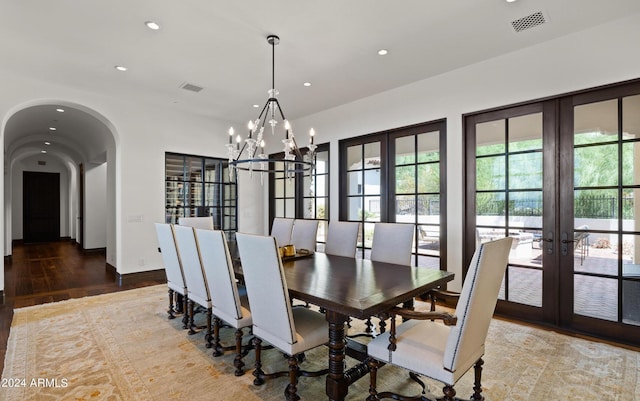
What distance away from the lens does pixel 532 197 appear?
Answer: 3486mm

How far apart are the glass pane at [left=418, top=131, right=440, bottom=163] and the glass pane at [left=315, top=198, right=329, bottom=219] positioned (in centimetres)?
191

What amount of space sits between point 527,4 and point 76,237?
1243 cm

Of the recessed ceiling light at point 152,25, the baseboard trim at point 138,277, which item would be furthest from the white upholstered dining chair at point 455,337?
the baseboard trim at point 138,277

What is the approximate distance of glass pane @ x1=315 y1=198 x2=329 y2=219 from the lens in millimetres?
5742

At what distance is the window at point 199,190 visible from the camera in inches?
228

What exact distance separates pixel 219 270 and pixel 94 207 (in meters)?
8.24

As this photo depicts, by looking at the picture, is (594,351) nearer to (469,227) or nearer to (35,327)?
(469,227)

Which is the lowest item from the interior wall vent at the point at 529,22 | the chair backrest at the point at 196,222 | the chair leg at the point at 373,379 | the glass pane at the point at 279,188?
the chair leg at the point at 373,379

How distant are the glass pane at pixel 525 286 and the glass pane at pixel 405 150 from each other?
1.88 m

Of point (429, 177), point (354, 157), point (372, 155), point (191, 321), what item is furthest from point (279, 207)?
point (191, 321)

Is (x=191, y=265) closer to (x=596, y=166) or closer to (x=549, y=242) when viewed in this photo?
(x=549, y=242)

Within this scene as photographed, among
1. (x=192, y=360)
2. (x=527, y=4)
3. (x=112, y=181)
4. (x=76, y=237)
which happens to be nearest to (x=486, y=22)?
(x=527, y=4)

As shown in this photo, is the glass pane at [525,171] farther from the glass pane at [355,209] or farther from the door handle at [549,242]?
the glass pane at [355,209]

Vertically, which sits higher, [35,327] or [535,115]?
[535,115]
